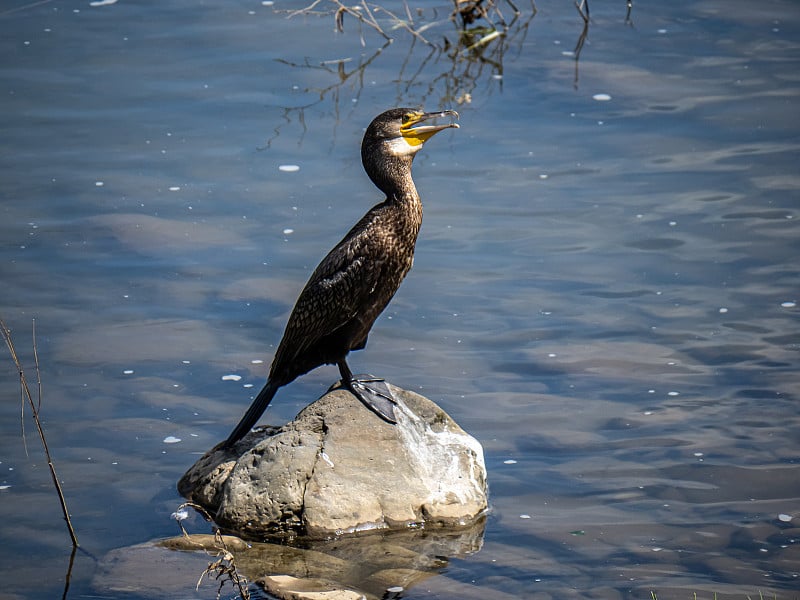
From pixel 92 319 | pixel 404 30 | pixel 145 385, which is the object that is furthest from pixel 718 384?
pixel 404 30

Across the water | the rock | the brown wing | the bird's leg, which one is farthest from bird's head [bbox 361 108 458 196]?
the water

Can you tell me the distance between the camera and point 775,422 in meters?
6.95

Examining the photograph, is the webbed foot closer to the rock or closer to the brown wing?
the rock

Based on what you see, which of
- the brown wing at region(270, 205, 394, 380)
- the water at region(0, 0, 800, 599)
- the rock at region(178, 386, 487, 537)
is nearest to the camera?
the rock at region(178, 386, 487, 537)

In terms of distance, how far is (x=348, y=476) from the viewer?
558cm

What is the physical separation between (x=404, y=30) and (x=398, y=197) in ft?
24.2

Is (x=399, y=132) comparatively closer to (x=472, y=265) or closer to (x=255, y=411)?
(x=255, y=411)

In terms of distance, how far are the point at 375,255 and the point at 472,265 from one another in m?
3.09

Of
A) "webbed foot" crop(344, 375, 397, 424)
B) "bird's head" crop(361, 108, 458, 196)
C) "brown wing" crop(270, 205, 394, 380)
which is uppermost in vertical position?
"bird's head" crop(361, 108, 458, 196)

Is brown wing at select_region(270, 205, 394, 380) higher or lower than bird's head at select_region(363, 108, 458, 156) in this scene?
lower

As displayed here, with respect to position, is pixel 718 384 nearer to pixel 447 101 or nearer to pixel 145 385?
pixel 145 385

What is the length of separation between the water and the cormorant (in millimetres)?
1133

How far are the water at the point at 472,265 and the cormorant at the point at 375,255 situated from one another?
1133 millimetres

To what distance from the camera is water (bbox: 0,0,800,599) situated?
20.0ft
